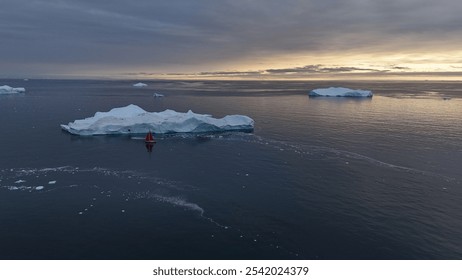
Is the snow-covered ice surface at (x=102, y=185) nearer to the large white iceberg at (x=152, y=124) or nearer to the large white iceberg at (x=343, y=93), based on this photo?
the large white iceberg at (x=152, y=124)

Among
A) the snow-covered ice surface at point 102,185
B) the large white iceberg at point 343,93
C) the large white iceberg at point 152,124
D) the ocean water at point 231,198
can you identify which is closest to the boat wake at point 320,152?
the ocean water at point 231,198

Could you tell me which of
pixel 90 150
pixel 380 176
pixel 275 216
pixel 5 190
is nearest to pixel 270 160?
pixel 380 176

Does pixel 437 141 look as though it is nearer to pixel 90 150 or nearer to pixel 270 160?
pixel 270 160

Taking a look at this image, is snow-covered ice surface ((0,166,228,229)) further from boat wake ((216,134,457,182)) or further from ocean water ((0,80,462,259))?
boat wake ((216,134,457,182))

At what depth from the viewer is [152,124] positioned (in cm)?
5412

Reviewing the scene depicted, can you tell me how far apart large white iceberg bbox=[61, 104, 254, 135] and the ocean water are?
2.27m

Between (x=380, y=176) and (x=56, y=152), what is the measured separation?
37.9 metres

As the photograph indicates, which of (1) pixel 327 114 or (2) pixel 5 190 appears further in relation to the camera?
(1) pixel 327 114

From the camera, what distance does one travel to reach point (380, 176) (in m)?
34.0

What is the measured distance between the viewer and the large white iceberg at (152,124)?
5288 centimetres

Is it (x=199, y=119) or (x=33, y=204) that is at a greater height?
(x=199, y=119)

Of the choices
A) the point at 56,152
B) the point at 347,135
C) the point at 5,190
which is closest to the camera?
the point at 5,190

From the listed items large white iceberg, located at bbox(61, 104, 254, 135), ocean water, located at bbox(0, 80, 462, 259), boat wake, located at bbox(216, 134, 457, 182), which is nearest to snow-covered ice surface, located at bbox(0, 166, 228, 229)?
ocean water, located at bbox(0, 80, 462, 259)

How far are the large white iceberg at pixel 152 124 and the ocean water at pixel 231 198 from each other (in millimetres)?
2268
